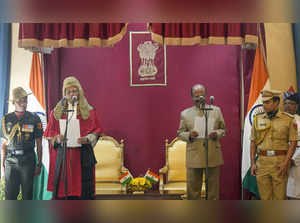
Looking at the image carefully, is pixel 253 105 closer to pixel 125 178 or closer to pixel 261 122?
pixel 261 122

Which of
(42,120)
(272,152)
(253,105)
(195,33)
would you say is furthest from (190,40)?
(42,120)

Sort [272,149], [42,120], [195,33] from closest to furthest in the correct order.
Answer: [272,149], [195,33], [42,120]

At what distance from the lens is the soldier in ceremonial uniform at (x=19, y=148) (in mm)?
Answer: 2457

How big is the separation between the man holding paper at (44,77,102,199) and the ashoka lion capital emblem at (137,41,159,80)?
1.68 feet

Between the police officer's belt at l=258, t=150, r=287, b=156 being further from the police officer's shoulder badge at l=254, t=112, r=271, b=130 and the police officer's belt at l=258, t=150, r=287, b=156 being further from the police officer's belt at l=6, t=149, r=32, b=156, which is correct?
the police officer's belt at l=6, t=149, r=32, b=156

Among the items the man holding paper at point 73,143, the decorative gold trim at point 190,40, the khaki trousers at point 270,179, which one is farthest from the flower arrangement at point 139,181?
the decorative gold trim at point 190,40

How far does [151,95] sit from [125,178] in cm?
69

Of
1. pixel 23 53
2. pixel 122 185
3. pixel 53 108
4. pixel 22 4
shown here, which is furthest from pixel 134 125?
pixel 22 4

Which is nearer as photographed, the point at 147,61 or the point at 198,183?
the point at 198,183

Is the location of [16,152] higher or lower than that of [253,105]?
lower

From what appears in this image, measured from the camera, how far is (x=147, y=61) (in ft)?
9.07

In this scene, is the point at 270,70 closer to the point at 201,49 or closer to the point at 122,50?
the point at 201,49

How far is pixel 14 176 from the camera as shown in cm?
253

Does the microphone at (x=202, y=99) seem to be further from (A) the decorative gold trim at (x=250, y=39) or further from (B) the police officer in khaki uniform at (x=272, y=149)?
(A) the decorative gold trim at (x=250, y=39)
